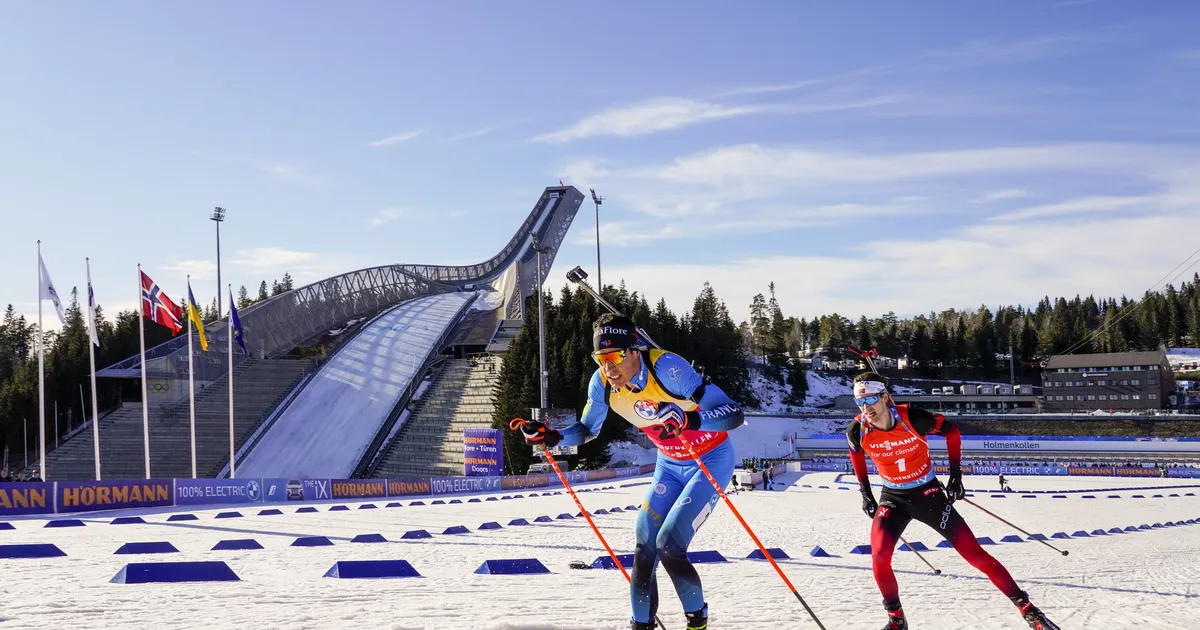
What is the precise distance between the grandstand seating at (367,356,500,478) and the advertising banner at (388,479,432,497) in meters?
17.7

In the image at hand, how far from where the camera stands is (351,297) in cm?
8625

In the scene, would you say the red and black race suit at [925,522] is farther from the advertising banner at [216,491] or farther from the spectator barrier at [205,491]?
the advertising banner at [216,491]

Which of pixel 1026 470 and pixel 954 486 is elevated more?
pixel 954 486

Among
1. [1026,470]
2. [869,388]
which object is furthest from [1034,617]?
[1026,470]

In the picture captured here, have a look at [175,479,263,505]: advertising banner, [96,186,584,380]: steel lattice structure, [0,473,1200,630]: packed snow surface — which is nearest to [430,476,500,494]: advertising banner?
[175,479,263,505]: advertising banner

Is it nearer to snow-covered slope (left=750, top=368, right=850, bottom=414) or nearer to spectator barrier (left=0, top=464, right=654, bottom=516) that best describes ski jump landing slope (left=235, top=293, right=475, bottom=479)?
spectator barrier (left=0, top=464, right=654, bottom=516)

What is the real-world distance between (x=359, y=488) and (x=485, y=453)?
701cm

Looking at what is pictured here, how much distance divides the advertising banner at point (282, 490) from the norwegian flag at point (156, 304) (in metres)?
8.51

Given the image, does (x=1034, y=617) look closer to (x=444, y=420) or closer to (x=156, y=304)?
(x=156, y=304)

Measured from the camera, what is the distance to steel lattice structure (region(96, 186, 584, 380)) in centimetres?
6159

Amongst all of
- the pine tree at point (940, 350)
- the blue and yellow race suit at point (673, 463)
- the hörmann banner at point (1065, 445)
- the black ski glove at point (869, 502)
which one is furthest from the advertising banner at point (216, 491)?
the pine tree at point (940, 350)

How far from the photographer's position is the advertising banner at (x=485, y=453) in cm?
3806

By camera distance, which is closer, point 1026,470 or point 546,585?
point 546,585

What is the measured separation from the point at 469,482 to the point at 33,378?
2116 inches
